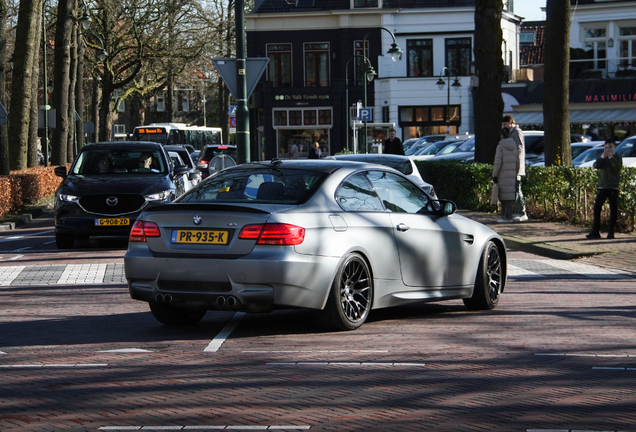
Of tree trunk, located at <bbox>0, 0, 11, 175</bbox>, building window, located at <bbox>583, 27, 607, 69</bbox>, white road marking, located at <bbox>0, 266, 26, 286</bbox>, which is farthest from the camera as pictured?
building window, located at <bbox>583, 27, 607, 69</bbox>

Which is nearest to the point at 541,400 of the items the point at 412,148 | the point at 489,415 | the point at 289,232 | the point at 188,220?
the point at 489,415

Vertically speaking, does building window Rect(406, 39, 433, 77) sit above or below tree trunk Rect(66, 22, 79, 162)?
above

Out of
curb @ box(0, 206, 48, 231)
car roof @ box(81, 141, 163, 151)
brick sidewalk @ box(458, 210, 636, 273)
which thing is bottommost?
curb @ box(0, 206, 48, 231)

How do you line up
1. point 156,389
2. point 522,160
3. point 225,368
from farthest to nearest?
1. point 522,160
2. point 225,368
3. point 156,389

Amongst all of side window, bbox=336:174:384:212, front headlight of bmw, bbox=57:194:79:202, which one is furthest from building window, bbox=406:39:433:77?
side window, bbox=336:174:384:212

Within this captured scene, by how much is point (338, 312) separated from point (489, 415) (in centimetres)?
269

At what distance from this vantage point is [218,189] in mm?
8164

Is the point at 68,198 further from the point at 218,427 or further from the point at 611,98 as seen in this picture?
the point at 611,98

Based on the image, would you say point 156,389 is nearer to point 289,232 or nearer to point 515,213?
point 289,232

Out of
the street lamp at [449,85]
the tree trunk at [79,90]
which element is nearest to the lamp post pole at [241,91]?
the tree trunk at [79,90]

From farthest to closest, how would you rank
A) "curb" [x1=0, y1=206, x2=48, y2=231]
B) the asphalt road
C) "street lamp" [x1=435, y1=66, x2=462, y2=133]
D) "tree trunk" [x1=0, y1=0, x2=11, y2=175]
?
1. "street lamp" [x1=435, y1=66, x2=462, y2=133]
2. "tree trunk" [x1=0, y1=0, x2=11, y2=175]
3. "curb" [x1=0, y1=206, x2=48, y2=231]
4. the asphalt road

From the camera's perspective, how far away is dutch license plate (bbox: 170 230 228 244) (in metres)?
7.48

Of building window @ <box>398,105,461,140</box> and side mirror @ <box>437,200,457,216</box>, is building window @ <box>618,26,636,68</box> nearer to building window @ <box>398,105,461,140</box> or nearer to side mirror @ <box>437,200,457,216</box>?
building window @ <box>398,105,461,140</box>

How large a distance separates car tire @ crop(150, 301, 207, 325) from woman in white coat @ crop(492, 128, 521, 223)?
11943mm
